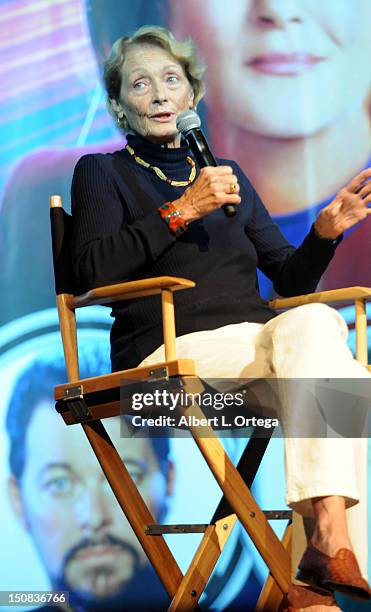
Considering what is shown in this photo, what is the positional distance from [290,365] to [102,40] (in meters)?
1.67

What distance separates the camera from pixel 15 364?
3.26 m

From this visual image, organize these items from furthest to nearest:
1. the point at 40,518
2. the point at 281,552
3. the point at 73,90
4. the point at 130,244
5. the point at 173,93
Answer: the point at 73,90 → the point at 40,518 → the point at 173,93 → the point at 130,244 → the point at 281,552

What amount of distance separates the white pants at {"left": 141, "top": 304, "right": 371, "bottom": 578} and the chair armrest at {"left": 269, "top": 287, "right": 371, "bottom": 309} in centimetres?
27

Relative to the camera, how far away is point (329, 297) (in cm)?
256

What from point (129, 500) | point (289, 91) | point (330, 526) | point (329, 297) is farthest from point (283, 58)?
Answer: point (330, 526)

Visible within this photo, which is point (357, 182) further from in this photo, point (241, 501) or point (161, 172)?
point (241, 501)

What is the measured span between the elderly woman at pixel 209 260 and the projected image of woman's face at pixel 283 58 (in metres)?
0.57

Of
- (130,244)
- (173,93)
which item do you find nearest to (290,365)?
(130,244)

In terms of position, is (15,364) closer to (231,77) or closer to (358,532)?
(231,77)

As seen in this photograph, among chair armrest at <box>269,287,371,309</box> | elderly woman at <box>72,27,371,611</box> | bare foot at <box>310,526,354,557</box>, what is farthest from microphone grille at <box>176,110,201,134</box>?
bare foot at <box>310,526,354,557</box>

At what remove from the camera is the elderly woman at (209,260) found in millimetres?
1994

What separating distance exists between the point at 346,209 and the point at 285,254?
1.03 ft

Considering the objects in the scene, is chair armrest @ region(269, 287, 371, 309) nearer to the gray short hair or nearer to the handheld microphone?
the handheld microphone

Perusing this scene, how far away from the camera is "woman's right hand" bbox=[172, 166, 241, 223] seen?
7.84 ft
